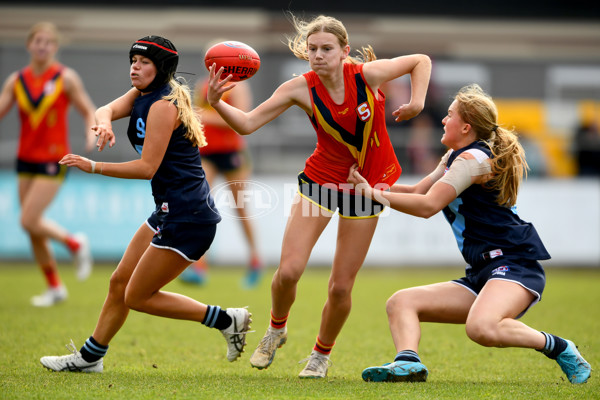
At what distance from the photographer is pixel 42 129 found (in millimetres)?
8078

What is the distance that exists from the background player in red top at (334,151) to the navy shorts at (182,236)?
49 centimetres

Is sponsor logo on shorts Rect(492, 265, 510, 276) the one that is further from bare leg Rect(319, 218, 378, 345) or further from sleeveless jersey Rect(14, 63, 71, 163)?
sleeveless jersey Rect(14, 63, 71, 163)

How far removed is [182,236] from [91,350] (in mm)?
887

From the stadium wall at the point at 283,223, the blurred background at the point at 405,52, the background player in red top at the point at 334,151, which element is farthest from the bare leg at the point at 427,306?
the blurred background at the point at 405,52

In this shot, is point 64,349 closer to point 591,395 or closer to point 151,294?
point 151,294

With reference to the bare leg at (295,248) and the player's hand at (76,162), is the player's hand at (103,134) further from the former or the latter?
the bare leg at (295,248)

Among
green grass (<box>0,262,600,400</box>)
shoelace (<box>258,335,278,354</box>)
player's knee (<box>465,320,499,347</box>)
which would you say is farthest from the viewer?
shoelace (<box>258,335,278,354</box>)

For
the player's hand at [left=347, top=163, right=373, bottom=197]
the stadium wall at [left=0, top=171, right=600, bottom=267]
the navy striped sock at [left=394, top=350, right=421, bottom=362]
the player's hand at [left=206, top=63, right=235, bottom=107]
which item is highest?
the player's hand at [left=206, top=63, right=235, bottom=107]

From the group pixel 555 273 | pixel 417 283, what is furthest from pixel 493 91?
pixel 417 283

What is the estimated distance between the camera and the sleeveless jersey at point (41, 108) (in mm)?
8016

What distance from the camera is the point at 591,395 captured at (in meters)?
4.20

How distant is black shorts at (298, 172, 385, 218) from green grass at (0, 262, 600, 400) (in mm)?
993

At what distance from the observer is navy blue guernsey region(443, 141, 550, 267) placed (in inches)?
183

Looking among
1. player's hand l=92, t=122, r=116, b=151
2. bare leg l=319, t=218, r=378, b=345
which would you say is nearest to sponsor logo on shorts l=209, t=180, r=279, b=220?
bare leg l=319, t=218, r=378, b=345
